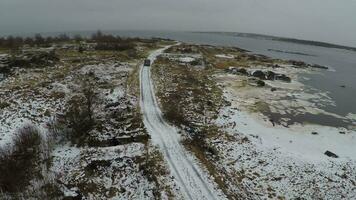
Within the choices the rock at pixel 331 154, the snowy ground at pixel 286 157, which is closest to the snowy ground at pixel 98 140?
the snowy ground at pixel 286 157

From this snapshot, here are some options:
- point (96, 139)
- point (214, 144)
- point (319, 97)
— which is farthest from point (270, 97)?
point (96, 139)

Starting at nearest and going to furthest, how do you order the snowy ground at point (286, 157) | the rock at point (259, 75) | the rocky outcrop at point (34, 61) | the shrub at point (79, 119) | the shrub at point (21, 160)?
the shrub at point (21, 160) → the snowy ground at point (286, 157) → the shrub at point (79, 119) → the rocky outcrop at point (34, 61) → the rock at point (259, 75)

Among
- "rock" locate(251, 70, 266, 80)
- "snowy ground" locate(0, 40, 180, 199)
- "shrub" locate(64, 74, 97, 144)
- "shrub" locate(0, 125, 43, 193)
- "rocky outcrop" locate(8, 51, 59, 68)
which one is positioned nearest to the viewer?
"shrub" locate(0, 125, 43, 193)

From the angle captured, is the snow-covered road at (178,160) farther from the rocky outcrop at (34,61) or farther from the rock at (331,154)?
the rocky outcrop at (34,61)

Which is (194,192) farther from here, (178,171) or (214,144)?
(214,144)

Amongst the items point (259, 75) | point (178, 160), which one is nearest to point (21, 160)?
point (178, 160)

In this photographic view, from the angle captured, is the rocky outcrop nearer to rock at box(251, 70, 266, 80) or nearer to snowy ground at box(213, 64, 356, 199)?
snowy ground at box(213, 64, 356, 199)

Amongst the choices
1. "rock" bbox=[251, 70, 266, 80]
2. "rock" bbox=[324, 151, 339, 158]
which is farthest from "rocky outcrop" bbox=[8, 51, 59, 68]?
"rock" bbox=[324, 151, 339, 158]
